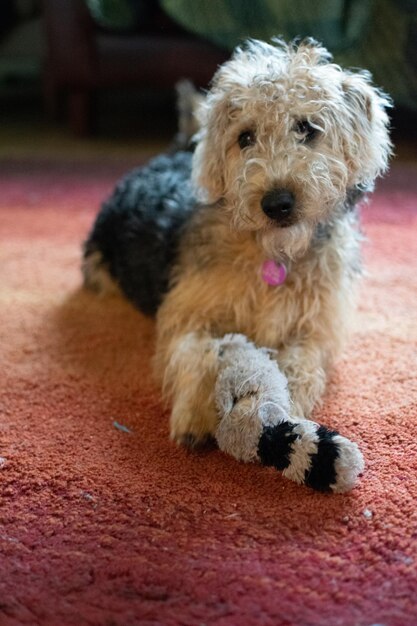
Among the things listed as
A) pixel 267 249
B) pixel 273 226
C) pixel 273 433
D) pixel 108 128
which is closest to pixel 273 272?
pixel 267 249

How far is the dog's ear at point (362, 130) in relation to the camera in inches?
69.8

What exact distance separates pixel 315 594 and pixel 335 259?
931 millimetres

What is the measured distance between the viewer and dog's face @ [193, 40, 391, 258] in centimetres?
167

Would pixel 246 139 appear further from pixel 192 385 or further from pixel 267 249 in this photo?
pixel 192 385

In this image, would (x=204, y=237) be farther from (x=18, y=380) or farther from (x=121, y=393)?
(x=18, y=380)

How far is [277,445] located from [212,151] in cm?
79

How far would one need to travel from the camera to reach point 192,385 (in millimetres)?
1683

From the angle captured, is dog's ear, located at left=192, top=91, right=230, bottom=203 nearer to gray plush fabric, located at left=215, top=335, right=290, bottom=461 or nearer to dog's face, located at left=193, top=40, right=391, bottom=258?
dog's face, located at left=193, top=40, right=391, bottom=258

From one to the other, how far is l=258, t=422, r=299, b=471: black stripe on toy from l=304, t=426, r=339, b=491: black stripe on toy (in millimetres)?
48

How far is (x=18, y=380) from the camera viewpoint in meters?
1.93

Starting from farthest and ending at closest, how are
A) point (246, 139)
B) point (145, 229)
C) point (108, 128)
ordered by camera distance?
point (108, 128) → point (145, 229) → point (246, 139)

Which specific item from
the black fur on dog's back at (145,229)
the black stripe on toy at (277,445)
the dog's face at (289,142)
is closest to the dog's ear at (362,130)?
the dog's face at (289,142)

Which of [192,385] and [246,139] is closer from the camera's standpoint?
[192,385]

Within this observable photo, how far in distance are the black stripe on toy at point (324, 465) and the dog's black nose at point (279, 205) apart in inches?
19.9
